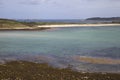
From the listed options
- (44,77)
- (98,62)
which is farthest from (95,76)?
(98,62)

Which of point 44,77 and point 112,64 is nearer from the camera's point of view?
point 44,77

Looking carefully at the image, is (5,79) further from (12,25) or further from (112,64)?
(12,25)

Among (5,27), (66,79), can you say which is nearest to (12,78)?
(66,79)

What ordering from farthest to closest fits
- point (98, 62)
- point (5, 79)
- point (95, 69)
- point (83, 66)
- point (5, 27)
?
point (5, 27) → point (98, 62) → point (83, 66) → point (95, 69) → point (5, 79)

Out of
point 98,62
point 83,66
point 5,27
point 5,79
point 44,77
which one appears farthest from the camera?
point 5,27

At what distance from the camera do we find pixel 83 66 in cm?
2088

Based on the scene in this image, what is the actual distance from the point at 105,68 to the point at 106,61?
126 inches

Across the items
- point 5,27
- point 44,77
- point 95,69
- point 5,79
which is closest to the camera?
point 5,79

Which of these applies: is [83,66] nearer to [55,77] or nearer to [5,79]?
[55,77]

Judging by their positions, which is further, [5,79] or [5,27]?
[5,27]

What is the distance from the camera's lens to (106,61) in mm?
23156

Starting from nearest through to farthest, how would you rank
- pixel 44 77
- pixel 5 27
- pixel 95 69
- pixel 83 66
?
1. pixel 44 77
2. pixel 95 69
3. pixel 83 66
4. pixel 5 27

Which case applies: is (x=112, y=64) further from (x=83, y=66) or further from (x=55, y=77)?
(x=55, y=77)

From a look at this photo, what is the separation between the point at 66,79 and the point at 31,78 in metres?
2.23
